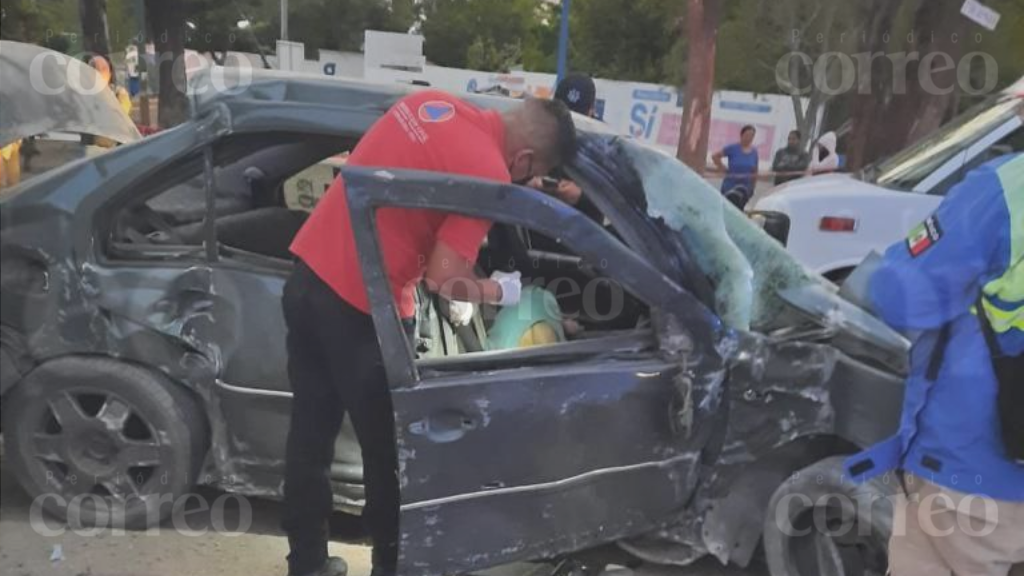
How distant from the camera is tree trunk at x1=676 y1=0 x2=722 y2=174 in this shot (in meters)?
16.2

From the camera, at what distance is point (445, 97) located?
2.60 m

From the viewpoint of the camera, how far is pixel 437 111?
99.4 inches

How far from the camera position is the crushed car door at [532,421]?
2439 mm

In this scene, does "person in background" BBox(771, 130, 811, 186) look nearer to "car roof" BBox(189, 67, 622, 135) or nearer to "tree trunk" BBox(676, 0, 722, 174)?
"tree trunk" BBox(676, 0, 722, 174)

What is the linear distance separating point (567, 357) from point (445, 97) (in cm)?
85

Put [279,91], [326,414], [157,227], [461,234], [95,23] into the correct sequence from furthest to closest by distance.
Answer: [95,23] < [157,227] < [279,91] < [326,414] < [461,234]

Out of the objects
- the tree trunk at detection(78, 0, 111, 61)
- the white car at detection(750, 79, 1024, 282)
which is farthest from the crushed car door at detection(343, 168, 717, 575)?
the tree trunk at detection(78, 0, 111, 61)

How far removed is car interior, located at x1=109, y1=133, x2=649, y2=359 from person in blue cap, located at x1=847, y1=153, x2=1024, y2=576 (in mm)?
1066

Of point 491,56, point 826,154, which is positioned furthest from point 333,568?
point 491,56

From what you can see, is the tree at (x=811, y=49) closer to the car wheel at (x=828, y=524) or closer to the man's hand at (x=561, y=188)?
the man's hand at (x=561, y=188)

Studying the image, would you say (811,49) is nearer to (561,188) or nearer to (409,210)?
(561,188)

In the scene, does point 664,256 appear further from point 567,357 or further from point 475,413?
point 475,413

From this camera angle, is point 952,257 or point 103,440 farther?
point 103,440

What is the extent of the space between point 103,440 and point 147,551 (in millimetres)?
415
